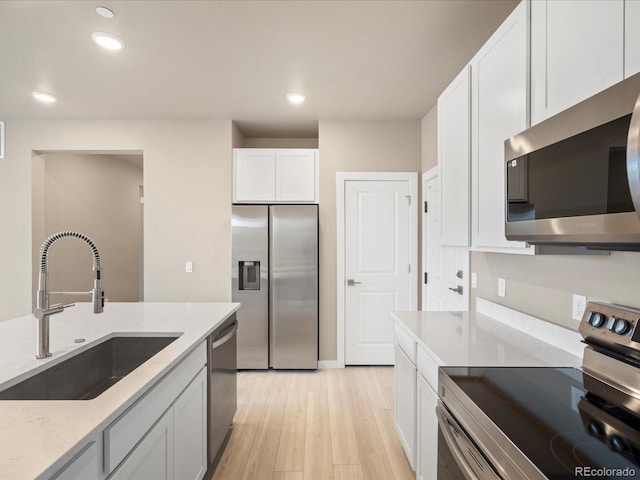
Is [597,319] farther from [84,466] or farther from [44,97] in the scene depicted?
[44,97]

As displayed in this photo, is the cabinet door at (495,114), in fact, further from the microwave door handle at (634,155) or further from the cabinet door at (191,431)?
the cabinet door at (191,431)

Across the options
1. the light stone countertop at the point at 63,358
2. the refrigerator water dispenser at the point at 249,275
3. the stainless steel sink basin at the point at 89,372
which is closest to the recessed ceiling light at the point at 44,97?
the light stone countertop at the point at 63,358

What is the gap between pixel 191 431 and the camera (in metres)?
1.58

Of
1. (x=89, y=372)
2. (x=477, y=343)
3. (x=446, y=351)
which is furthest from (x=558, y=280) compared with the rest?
(x=89, y=372)

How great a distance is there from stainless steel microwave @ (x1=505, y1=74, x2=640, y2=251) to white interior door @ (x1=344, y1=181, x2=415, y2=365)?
7.60 feet

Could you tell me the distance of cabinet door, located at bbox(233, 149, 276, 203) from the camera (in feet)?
11.9

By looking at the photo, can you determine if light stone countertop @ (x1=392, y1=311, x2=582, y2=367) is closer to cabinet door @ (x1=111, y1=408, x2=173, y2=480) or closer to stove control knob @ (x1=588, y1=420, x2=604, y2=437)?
stove control knob @ (x1=588, y1=420, x2=604, y2=437)

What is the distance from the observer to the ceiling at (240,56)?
1886 millimetres

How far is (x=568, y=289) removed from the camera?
4.70ft

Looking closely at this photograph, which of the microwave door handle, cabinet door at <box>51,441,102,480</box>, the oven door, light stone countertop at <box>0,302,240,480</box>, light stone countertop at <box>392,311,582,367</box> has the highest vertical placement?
the microwave door handle

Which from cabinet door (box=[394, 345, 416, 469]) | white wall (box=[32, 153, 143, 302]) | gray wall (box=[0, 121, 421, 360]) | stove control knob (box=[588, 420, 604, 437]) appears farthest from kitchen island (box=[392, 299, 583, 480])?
white wall (box=[32, 153, 143, 302])

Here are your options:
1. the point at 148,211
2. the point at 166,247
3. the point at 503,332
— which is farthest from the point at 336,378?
the point at 148,211

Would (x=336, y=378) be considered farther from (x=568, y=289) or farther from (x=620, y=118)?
(x=620, y=118)
